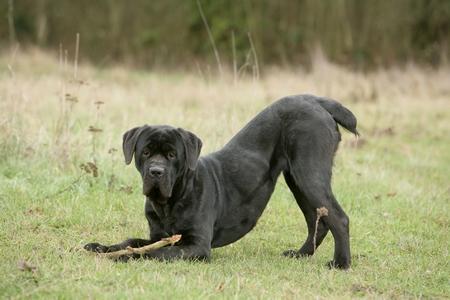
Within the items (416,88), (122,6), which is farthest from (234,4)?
(416,88)

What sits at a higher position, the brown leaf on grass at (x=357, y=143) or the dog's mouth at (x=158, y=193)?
the dog's mouth at (x=158, y=193)

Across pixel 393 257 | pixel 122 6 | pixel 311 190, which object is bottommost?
pixel 393 257

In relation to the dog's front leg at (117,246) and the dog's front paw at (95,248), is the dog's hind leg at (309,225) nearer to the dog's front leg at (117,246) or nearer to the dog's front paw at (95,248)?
the dog's front leg at (117,246)

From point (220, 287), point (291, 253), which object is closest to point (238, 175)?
point (291, 253)

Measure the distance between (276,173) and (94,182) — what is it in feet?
8.55

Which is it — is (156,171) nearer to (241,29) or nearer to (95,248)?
(95,248)

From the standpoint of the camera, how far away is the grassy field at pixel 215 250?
17.8 feet

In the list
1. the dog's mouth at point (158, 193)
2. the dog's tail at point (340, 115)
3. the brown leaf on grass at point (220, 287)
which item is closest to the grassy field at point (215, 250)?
the brown leaf on grass at point (220, 287)

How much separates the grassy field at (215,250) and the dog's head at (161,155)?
64cm

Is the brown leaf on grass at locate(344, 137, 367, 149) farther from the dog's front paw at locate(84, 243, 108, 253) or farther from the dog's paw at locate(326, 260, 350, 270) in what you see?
the dog's front paw at locate(84, 243, 108, 253)

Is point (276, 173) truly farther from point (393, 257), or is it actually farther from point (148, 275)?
point (148, 275)

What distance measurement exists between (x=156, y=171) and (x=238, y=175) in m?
1.13

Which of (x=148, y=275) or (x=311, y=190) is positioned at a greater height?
(x=311, y=190)

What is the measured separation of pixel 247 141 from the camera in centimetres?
700
